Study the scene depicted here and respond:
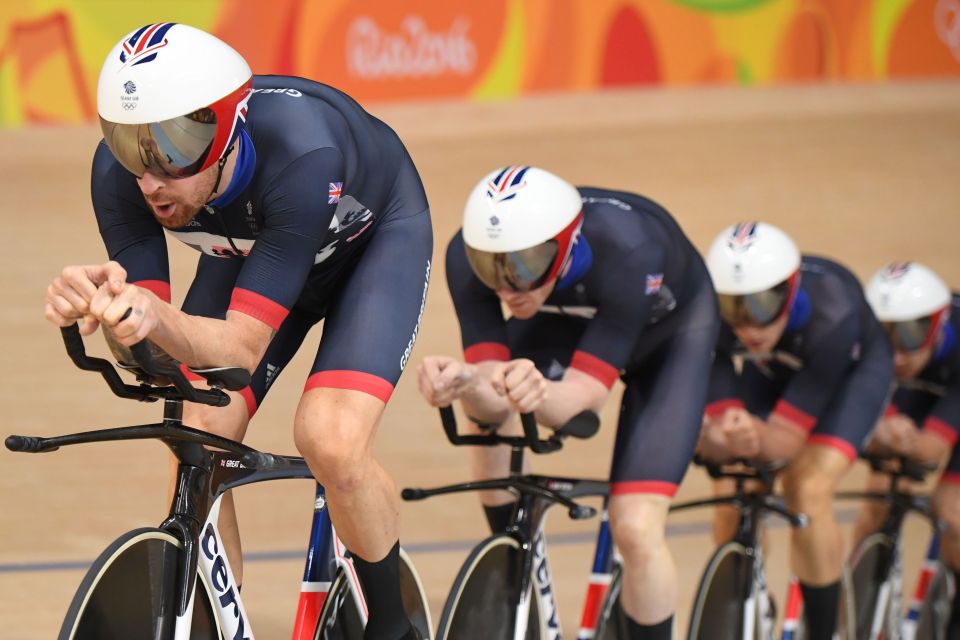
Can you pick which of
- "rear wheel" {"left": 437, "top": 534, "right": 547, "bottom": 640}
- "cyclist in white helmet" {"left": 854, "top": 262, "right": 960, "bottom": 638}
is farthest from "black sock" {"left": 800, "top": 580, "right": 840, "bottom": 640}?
"rear wheel" {"left": 437, "top": 534, "right": 547, "bottom": 640}

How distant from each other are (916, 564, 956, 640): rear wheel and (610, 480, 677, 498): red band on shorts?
214 centimetres

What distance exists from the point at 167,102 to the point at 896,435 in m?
3.49

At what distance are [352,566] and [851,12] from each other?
10811 mm

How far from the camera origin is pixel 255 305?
2.40 meters

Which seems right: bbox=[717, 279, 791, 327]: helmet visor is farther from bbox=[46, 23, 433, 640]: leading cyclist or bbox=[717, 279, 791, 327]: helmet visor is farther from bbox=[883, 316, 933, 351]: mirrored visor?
bbox=[46, 23, 433, 640]: leading cyclist

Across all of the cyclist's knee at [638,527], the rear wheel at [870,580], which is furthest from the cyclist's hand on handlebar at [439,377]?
the rear wheel at [870,580]

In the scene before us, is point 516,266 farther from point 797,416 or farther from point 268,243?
point 797,416

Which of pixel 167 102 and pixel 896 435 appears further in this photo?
pixel 896 435

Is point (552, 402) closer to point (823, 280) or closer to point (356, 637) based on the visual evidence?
point (356, 637)

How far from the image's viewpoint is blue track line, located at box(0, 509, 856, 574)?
4.66 m

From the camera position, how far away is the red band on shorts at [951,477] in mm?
5188

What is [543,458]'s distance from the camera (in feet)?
21.9

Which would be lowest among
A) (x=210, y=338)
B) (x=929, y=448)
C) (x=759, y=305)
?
(x=929, y=448)

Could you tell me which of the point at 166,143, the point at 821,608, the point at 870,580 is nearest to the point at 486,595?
the point at 166,143
